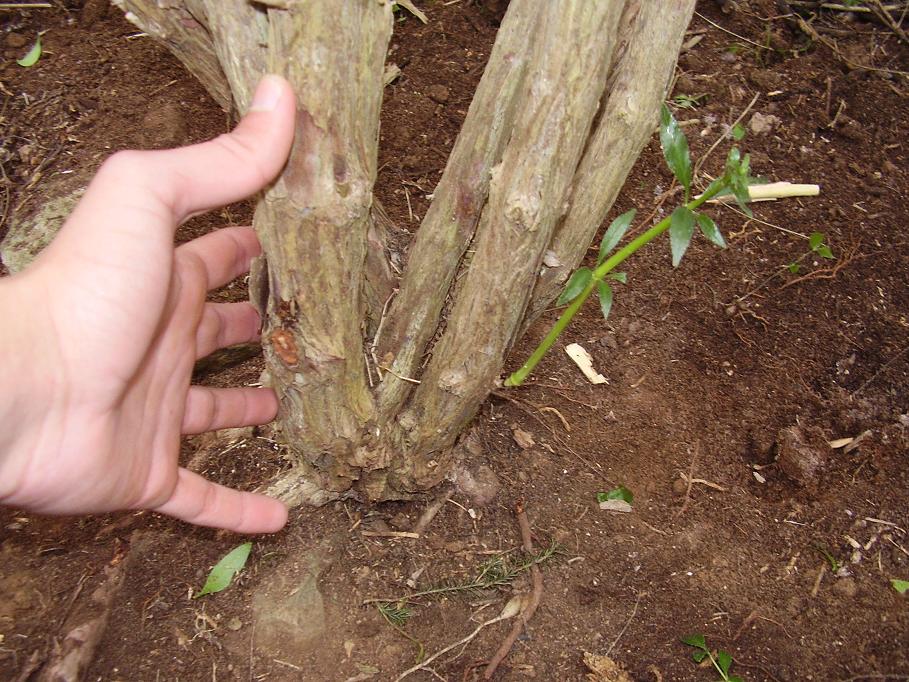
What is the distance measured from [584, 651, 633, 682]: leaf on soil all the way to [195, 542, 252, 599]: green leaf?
733mm

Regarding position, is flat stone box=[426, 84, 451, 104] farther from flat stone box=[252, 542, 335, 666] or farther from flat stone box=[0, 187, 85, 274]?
flat stone box=[252, 542, 335, 666]

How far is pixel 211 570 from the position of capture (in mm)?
1572

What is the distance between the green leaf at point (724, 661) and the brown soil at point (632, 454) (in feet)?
0.10

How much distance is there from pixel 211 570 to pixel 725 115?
81.5 inches

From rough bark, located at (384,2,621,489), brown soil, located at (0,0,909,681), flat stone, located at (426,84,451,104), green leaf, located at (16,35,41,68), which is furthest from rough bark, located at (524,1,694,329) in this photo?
green leaf, located at (16,35,41,68)

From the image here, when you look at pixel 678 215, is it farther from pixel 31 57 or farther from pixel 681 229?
pixel 31 57

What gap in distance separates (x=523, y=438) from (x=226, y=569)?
0.73m

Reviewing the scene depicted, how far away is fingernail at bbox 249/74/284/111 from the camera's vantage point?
3.21ft

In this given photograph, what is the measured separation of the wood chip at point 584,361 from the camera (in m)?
1.93

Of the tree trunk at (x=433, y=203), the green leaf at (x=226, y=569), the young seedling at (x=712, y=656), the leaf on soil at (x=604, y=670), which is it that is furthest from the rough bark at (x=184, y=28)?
the young seedling at (x=712, y=656)

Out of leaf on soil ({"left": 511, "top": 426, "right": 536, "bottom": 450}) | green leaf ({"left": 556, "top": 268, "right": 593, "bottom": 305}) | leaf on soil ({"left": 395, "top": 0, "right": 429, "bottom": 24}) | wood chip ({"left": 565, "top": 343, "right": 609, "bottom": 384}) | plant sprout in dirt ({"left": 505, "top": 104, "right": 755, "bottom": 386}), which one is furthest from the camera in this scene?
leaf on soil ({"left": 395, "top": 0, "right": 429, "bottom": 24})

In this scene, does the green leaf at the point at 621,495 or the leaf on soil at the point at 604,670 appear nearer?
the leaf on soil at the point at 604,670

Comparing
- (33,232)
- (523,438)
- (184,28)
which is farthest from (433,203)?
(33,232)

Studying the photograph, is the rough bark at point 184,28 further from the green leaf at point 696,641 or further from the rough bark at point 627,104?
the green leaf at point 696,641
